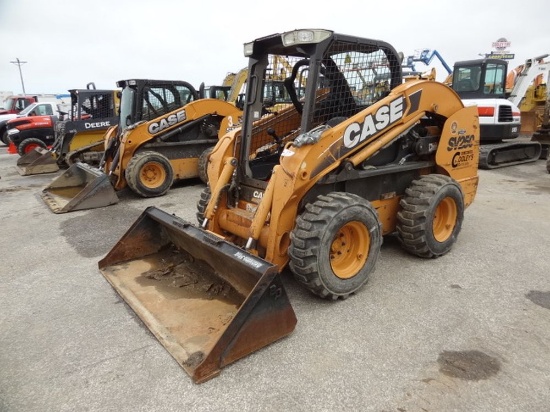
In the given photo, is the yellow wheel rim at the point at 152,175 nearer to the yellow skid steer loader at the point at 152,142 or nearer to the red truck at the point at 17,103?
the yellow skid steer loader at the point at 152,142

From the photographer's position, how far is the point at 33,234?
5.64 metres

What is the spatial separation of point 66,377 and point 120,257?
4.89 feet

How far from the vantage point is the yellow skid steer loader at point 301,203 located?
282 cm

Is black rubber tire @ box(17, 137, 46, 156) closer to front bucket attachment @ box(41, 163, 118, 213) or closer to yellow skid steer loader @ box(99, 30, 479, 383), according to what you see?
front bucket attachment @ box(41, 163, 118, 213)

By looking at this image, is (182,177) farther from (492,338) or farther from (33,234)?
(492,338)

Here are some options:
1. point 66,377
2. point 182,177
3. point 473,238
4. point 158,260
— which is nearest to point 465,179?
point 473,238

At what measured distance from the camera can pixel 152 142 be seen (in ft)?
25.4

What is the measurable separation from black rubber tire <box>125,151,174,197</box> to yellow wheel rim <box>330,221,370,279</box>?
5.02 m

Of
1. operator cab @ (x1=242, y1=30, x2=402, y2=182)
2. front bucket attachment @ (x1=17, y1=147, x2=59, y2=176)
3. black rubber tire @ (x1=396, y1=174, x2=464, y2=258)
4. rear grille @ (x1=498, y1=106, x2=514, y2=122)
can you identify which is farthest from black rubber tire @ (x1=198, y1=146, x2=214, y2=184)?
rear grille @ (x1=498, y1=106, x2=514, y2=122)

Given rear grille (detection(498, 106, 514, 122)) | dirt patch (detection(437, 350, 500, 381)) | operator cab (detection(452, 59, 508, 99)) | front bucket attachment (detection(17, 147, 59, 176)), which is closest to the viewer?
dirt patch (detection(437, 350, 500, 381))

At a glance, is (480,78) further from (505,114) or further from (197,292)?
(197,292)

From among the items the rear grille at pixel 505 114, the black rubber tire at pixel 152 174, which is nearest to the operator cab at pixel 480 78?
the rear grille at pixel 505 114

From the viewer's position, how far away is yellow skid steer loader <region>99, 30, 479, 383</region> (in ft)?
9.26

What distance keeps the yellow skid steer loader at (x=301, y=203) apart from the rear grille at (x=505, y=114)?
6.22m
